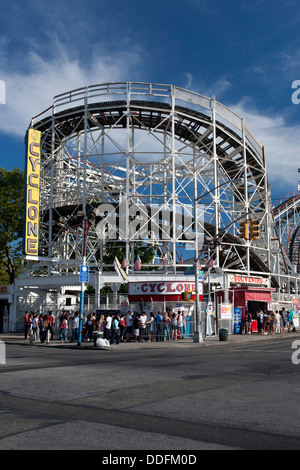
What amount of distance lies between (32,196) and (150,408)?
31.1m

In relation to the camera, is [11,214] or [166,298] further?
[11,214]

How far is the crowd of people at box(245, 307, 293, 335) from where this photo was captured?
114 feet

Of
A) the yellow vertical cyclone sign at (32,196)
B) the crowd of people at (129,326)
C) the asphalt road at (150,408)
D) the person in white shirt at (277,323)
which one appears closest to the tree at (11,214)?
the yellow vertical cyclone sign at (32,196)

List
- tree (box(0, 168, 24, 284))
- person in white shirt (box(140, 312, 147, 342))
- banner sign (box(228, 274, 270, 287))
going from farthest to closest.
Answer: tree (box(0, 168, 24, 284)) < banner sign (box(228, 274, 270, 287)) < person in white shirt (box(140, 312, 147, 342))

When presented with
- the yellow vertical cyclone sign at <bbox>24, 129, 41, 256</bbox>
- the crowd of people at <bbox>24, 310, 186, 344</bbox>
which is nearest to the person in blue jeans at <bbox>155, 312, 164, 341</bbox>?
the crowd of people at <bbox>24, 310, 186, 344</bbox>

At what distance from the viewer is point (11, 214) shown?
4956 cm

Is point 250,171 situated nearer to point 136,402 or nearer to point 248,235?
point 248,235

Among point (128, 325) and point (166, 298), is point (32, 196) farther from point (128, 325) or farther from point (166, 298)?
point (128, 325)

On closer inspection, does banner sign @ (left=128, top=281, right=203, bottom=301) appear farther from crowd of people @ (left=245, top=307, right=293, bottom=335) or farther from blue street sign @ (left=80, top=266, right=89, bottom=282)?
crowd of people @ (left=245, top=307, right=293, bottom=335)

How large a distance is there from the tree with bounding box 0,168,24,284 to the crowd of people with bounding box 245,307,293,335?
27.2 m

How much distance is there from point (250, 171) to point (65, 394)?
4014 cm

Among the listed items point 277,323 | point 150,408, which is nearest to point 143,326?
point 277,323

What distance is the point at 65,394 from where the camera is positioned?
967 centimetres
